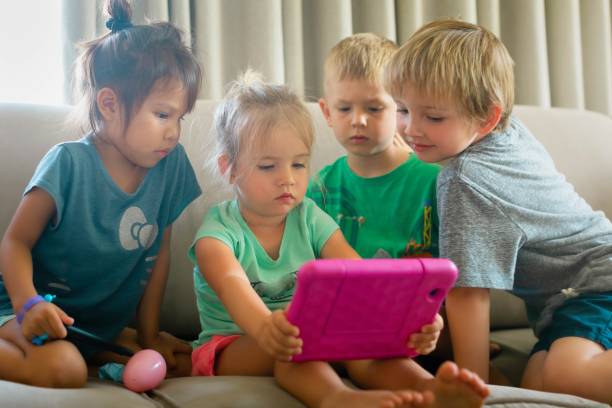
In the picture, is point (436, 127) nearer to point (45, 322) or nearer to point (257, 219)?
point (257, 219)

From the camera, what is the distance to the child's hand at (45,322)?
1.20 metres

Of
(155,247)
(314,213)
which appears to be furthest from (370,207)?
(155,247)

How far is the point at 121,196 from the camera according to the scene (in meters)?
1.44

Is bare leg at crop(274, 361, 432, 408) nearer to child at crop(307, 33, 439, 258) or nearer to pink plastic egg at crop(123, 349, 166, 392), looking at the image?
pink plastic egg at crop(123, 349, 166, 392)

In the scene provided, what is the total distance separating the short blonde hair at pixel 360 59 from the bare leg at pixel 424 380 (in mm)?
639

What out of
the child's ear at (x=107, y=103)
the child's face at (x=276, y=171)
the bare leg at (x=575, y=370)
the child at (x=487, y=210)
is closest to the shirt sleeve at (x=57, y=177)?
the child's ear at (x=107, y=103)

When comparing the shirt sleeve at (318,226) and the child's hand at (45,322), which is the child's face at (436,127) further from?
the child's hand at (45,322)

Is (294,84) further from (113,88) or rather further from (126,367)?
(126,367)

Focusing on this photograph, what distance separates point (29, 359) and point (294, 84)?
127 centimetres

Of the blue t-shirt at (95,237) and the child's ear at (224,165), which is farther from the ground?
the child's ear at (224,165)

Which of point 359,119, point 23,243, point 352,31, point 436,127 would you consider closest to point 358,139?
point 359,119

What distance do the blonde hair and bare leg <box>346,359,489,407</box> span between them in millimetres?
445

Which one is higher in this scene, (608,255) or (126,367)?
(608,255)

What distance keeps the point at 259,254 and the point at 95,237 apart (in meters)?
0.32
